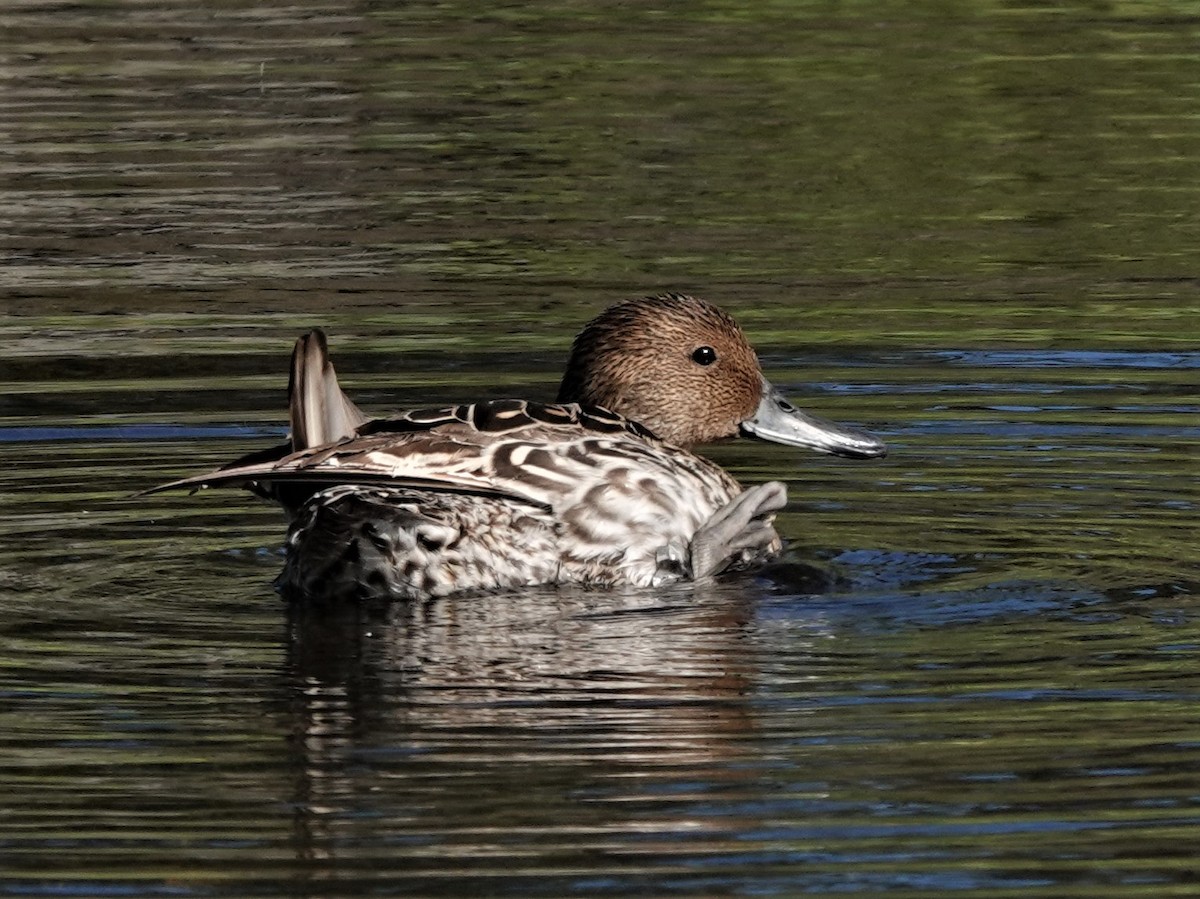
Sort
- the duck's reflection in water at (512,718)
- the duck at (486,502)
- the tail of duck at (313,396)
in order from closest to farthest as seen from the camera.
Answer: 1. the duck's reflection in water at (512,718)
2. the duck at (486,502)
3. the tail of duck at (313,396)

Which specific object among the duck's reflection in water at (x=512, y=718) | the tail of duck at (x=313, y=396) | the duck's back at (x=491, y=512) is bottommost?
the duck's reflection in water at (x=512, y=718)

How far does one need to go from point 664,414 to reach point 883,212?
553 centimetres

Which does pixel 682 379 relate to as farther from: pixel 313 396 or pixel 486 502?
pixel 313 396

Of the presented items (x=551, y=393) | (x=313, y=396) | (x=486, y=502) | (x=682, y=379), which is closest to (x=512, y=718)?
(x=486, y=502)

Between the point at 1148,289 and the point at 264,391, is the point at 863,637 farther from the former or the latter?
the point at 1148,289

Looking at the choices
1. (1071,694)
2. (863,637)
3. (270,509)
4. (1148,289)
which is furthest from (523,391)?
(1071,694)

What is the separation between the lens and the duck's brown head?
9.77 meters

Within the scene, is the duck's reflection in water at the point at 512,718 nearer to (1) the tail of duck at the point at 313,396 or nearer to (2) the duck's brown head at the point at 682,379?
(1) the tail of duck at the point at 313,396

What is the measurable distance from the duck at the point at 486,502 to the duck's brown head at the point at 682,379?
0.59 meters

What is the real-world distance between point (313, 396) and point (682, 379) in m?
1.63

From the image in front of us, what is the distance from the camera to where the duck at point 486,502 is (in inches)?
329

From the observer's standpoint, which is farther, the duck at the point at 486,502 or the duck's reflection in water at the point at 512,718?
the duck at the point at 486,502

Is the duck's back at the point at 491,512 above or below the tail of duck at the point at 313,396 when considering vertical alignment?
below

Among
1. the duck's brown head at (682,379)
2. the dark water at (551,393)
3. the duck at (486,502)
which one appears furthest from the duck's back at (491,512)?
the duck's brown head at (682,379)
